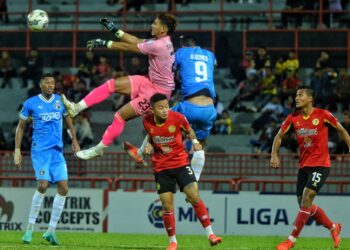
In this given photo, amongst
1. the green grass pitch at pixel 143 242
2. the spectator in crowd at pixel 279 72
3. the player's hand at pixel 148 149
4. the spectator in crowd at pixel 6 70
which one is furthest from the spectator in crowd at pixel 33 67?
the player's hand at pixel 148 149

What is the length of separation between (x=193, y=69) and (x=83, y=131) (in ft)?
38.0

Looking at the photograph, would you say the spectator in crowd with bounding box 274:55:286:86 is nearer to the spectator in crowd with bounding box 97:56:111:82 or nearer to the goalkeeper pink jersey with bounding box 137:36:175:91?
the spectator in crowd with bounding box 97:56:111:82

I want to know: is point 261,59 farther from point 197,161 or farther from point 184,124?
point 184,124

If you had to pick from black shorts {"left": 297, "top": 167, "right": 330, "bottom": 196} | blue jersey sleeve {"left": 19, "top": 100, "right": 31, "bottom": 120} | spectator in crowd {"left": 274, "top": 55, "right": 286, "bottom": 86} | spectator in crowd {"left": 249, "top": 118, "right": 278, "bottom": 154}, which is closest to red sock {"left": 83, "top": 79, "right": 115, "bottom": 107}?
blue jersey sleeve {"left": 19, "top": 100, "right": 31, "bottom": 120}

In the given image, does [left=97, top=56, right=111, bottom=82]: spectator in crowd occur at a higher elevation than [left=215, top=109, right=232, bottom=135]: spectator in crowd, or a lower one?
higher

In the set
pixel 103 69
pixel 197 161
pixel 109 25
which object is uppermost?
pixel 109 25

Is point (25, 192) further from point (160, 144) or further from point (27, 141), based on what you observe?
point (160, 144)

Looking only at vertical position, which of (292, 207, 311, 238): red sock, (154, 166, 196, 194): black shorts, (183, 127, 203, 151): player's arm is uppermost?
(183, 127, 203, 151): player's arm

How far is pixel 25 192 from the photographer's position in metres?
24.2

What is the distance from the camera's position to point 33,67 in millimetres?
31469

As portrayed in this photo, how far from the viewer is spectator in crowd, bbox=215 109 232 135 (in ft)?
94.5

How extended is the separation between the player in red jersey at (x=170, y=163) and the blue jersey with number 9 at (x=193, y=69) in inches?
50.2

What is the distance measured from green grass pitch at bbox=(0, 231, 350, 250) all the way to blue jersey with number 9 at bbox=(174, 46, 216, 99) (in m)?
2.47

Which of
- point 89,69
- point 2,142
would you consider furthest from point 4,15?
point 2,142
